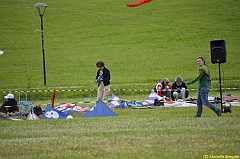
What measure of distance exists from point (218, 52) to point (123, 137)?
6.28 meters

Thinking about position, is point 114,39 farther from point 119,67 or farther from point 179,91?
point 179,91

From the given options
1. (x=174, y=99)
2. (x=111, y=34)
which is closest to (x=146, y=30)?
(x=111, y=34)

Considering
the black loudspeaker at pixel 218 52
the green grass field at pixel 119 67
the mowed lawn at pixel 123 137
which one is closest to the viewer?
the mowed lawn at pixel 123 137

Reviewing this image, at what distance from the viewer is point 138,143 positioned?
13547 mm

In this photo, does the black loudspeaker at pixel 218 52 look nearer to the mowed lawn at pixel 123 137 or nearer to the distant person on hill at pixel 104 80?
the mowed lawn at pixel 123 137

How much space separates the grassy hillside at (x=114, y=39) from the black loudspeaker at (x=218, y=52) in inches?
646

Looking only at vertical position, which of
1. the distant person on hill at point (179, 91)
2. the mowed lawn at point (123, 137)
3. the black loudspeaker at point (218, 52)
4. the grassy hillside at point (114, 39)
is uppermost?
the grassy hillside at point (114, 39)

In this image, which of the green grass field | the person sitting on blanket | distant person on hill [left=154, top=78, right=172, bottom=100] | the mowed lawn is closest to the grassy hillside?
the green grass field

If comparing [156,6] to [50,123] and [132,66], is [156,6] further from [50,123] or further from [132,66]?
[50,123]

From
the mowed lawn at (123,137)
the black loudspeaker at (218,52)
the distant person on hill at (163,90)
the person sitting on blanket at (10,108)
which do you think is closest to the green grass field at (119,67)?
the mowed lawn at (123,137)

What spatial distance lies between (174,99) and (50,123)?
7.99 metres

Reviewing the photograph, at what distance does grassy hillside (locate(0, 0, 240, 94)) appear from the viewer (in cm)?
4212

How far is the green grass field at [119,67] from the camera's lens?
1345 cm

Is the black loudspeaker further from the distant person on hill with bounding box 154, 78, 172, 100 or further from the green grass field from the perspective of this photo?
the distant person on hill with bounding box 154, 78, 172, 100
